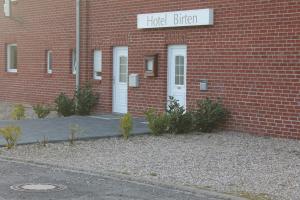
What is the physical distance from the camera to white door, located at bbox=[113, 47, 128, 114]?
20.3 m

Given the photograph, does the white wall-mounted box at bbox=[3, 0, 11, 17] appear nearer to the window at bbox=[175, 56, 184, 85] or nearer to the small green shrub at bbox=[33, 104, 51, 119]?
the small green shrub at bbox=[33, 104, 51, 119]

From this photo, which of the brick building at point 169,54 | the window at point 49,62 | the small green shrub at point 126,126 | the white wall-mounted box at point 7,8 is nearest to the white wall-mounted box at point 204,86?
the brick building at point 169,54

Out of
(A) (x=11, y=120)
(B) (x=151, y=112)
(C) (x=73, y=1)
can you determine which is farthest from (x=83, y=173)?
(C) (x=73, y=1)

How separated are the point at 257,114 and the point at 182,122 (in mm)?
1795

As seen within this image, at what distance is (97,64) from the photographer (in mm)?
21469

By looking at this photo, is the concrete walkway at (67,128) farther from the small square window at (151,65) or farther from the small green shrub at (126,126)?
the small square window at (151,65)

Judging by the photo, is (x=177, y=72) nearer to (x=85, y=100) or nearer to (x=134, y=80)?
(x=134, y=80)

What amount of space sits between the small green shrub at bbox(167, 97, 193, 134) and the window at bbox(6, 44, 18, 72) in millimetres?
12123

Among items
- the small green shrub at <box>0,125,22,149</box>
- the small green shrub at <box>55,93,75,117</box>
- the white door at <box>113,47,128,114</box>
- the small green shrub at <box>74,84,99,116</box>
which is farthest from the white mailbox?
the small green shrub at <box>0,125,22,149</box>

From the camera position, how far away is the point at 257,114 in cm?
1573

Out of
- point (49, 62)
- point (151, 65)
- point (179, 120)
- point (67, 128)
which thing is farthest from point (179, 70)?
point (49, 62)

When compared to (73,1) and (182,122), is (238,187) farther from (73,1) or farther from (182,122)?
(73,1)

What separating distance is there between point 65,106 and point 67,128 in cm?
390

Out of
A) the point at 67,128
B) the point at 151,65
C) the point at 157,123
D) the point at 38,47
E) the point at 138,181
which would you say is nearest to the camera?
the point at 138,181
